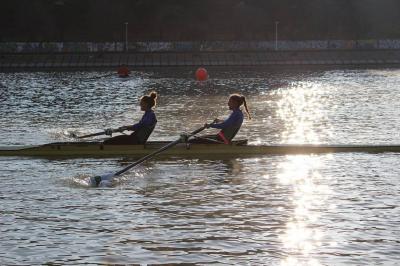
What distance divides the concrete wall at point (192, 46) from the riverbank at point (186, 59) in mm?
3949

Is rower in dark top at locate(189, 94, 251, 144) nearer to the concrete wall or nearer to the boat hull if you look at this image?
the boat hull

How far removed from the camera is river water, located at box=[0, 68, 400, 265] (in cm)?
1466

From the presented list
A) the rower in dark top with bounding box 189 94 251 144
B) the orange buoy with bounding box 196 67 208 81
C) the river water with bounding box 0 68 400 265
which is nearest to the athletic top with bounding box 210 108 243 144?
the rower in dark top with bounding box 189 94 251 144

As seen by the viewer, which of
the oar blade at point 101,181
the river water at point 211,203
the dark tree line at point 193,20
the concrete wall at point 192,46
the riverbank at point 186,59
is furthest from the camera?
the dark tree line at point 193,20

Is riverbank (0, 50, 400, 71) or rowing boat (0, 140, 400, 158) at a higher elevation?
riverbank (0, 50, 400, 71)

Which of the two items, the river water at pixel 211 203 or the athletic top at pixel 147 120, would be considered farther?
the athletic top at pixel 147 120

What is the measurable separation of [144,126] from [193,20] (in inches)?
3620

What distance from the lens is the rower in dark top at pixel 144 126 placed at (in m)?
24.1

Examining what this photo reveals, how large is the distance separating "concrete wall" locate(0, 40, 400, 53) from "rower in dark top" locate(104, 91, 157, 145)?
258 feet

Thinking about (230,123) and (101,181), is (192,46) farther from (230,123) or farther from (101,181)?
(101,181)

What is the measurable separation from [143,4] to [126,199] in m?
101

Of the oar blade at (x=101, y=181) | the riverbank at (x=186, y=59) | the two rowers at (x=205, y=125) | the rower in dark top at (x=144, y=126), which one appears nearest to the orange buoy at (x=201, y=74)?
the riverbank at (x=186, y=59)

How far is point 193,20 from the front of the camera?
11506cm

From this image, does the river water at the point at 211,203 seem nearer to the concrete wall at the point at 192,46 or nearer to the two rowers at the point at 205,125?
the two rowers at the point at 205,125
